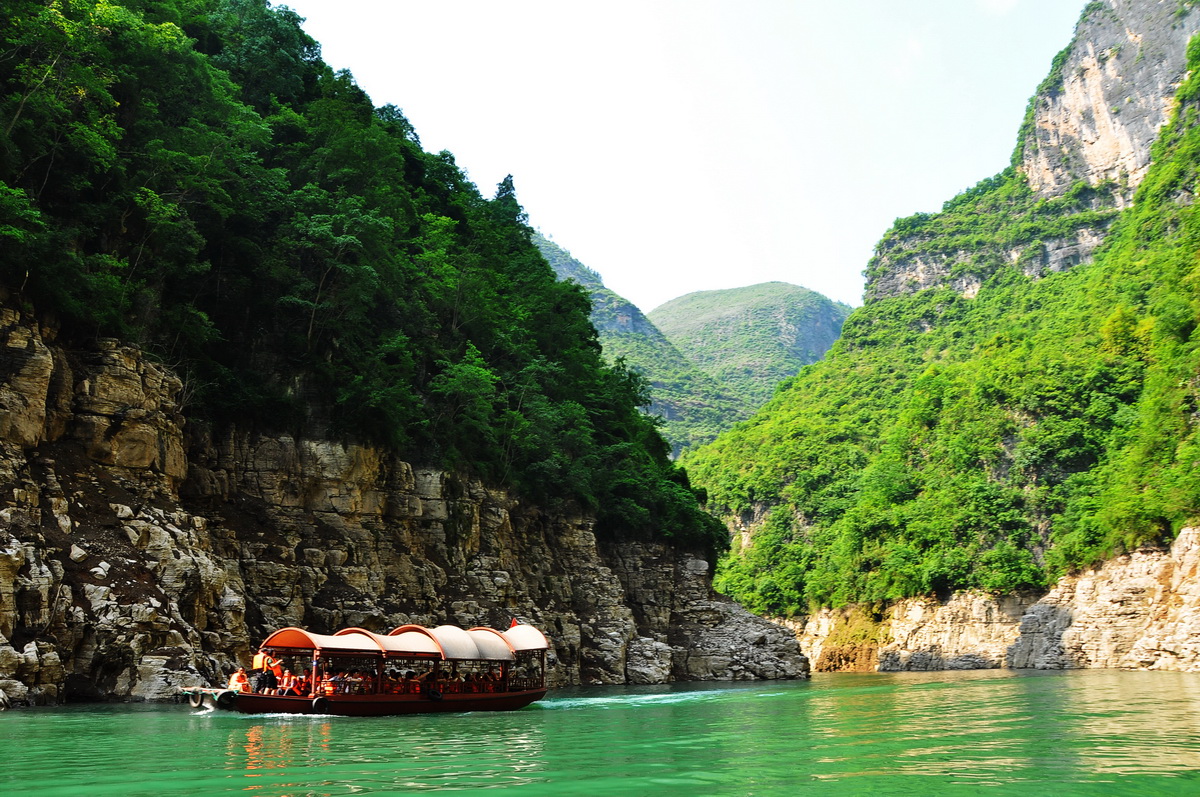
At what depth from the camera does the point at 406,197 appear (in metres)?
48.4

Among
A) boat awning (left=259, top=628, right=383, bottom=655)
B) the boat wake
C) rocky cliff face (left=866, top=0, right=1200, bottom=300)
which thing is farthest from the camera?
rocky cliff face (left=866, top=0, right=1200, bottom=300)

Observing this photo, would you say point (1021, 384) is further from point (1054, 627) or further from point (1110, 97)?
point (1110, 97)

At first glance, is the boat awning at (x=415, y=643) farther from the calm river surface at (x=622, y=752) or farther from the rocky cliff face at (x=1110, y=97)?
the rocky cliff face at (x=1110, y=97)

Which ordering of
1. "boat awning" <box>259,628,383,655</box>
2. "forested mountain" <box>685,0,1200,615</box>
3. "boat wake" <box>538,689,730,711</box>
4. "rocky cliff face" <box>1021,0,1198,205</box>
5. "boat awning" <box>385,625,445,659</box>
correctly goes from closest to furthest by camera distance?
"boat awning" <box>259,628,383,655</box>
"boat awning" <box>385,625,445,659</box>
"boat wake" <box>538,689,730,711</box>
"forested mountain" <box>685,0,1200,615</box>
"rocky cliff face" <box>1021,0,1198,205</box>

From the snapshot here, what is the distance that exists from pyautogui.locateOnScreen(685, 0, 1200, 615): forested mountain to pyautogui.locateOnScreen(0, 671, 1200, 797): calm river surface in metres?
45.0

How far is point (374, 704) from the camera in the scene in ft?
78.8

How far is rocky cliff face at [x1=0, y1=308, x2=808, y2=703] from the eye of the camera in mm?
22906

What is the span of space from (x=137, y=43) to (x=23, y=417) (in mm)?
13697

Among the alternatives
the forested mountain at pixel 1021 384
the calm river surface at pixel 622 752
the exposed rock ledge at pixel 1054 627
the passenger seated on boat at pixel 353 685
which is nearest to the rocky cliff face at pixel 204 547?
the calm river surface at pixel 622 752

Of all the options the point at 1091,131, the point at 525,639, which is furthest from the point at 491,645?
the point at 1091,131

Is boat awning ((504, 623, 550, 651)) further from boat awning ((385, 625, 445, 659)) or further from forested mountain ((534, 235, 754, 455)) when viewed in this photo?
forested mountain ((534, 235, 754, 455))

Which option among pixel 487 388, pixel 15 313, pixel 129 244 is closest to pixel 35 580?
pixel 15 313

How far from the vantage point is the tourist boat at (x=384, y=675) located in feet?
74.9

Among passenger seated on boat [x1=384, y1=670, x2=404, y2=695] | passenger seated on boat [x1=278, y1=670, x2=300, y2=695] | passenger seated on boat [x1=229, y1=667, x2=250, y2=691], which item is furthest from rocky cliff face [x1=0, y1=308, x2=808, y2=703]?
passenger seated on boat [x1=384, y1=670, x2=404, y2=695]
